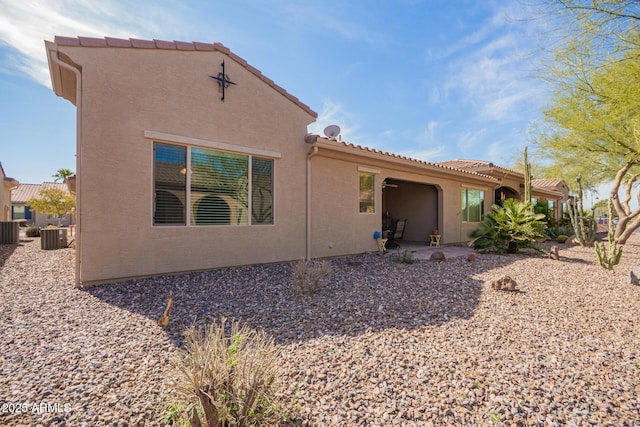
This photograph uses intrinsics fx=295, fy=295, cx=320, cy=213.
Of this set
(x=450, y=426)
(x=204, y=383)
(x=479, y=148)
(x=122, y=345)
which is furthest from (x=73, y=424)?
(x=479, y=148)

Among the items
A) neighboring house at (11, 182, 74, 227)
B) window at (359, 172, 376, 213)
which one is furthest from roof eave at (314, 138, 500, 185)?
neighboring house at (11, 182, 74, 227)

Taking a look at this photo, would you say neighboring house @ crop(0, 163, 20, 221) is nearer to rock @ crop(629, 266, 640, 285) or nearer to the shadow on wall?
the shadow on wall

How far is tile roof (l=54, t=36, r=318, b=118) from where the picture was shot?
197 inches

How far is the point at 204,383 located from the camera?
1.83m

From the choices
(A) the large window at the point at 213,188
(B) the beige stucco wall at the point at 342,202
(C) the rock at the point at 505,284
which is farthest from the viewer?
(B) the beige stucco wall at the point at 342,202

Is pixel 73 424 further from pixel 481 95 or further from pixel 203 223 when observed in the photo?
pixel 481 95

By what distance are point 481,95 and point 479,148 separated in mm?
14830

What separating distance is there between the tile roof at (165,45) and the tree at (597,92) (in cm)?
615

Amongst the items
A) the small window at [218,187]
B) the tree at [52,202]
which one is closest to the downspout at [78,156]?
the small window at [218,187]

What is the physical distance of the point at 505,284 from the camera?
212 inches

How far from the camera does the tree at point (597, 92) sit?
5831mm

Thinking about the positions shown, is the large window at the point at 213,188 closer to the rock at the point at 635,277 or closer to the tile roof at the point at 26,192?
the rock at the point at 635,277

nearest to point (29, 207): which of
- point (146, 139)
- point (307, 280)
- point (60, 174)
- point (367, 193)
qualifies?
point (60, 174)

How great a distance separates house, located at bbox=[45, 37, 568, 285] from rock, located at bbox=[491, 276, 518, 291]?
424 centimetres
